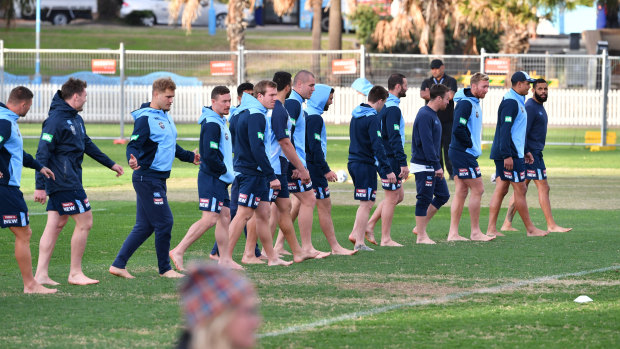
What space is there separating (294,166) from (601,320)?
4.06 metres

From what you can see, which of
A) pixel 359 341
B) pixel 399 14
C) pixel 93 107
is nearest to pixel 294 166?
pixel 359 341

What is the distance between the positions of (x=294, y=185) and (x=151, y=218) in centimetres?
202

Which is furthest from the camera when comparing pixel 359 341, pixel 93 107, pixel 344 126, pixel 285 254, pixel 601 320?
pixel 93 107

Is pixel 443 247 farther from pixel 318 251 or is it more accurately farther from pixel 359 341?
pixel 359 341

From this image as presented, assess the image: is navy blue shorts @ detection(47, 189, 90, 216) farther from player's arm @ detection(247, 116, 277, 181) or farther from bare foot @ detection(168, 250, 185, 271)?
player's arm @ detection(247, 116, 277, 181)

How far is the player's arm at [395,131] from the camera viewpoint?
1259 cm

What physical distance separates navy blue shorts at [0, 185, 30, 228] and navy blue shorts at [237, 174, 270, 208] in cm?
228

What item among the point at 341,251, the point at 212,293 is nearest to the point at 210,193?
the point at 341,251

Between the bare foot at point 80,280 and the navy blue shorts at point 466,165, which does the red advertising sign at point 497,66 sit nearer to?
the navy blue shorts at point 466,165

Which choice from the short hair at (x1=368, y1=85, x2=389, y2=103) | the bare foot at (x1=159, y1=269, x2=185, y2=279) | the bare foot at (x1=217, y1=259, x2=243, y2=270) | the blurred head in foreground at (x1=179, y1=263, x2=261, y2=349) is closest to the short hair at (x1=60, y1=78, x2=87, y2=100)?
the bare foot at (x1=159, y1=269, x2=185, y2=279)

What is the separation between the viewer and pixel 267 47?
195 ft

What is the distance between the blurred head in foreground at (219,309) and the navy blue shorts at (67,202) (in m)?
6.78

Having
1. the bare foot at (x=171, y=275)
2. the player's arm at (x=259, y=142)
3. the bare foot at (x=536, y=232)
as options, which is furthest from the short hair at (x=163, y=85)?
the bare foot at (x=536, y=232)

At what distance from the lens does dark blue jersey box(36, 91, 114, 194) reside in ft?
31.1
